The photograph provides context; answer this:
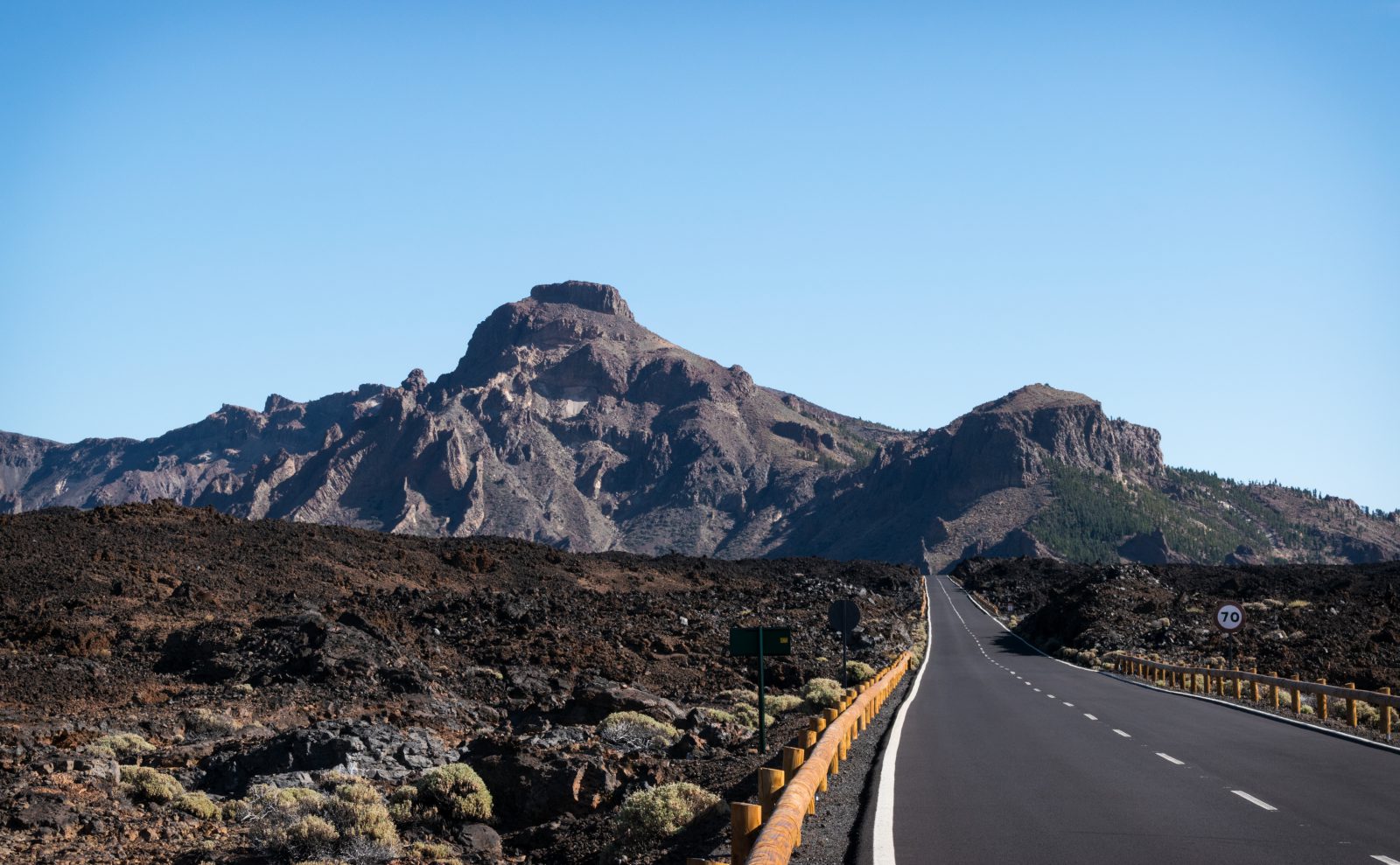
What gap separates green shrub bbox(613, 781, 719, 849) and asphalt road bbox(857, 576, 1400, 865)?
1.88 metres

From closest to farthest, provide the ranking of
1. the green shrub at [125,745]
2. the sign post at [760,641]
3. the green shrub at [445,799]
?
the green shrub at [445,799] → the sign post at [760,641] → the green shrub at [125,745]

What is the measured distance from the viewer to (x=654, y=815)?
42.0 feet

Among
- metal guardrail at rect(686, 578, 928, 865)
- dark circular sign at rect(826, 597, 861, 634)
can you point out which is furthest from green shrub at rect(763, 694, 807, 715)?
metal guardrail at rect(686, 578, 928, 865)

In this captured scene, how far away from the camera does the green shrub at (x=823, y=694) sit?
29.6 metres

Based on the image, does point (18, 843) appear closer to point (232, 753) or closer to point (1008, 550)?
point (232, 753)

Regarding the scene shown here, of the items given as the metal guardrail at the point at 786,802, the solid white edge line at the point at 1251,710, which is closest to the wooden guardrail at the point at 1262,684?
the solid white edge line at the point at 1251,710

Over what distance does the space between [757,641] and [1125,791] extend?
6189 mm

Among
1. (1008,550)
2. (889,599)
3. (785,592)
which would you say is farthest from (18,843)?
(1008,550)

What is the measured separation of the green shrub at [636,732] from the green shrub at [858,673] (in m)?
13.2

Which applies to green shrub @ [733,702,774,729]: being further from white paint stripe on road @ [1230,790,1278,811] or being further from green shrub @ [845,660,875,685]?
white paint stripe on road @ [1230,790,1278,811]

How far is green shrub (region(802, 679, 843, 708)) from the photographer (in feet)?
97.3

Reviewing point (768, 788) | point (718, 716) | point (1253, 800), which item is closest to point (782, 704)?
point (718, 716)

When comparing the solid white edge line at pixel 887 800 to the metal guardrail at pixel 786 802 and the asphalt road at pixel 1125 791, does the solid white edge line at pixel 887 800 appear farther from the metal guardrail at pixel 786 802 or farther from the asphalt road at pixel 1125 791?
the metal guardrail at pixel 786 802

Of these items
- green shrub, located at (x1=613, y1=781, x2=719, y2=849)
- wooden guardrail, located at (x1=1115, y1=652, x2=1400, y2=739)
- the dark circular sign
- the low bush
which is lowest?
the low bush
